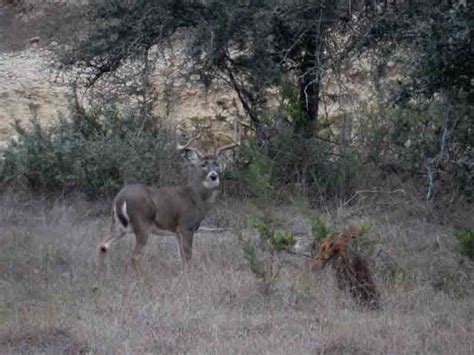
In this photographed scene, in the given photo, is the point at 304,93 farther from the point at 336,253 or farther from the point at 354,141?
the point at 336,253

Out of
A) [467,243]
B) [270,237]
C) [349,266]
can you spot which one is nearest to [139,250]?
[270,237]

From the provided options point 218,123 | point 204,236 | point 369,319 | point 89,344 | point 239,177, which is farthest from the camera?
point 218,123

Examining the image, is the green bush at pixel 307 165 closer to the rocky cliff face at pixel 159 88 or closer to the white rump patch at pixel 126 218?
the rocky cliff face at pixel 159 88

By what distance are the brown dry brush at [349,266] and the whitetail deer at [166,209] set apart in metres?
1.79

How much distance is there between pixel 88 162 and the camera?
1550cm

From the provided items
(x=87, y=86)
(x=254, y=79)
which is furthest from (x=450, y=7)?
(x=87, y=86)

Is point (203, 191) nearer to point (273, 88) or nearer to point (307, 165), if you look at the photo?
point (307, 165)

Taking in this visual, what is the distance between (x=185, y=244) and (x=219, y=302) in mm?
2179

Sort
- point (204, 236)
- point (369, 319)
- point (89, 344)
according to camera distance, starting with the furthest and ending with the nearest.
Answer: point (204, 236)
point (369, 319)
point (89, 344)

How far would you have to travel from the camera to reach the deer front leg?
11.8 m

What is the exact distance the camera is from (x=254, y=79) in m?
15.8

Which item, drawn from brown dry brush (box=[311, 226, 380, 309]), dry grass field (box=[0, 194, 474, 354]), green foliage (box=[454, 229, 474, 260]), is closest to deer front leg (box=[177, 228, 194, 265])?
dry grass field (box=[0, 194, 474, 354])

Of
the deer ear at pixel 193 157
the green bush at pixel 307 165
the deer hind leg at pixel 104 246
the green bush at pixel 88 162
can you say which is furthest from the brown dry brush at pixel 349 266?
the green bush at pixel 88 162

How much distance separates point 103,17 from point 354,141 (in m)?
3.92
